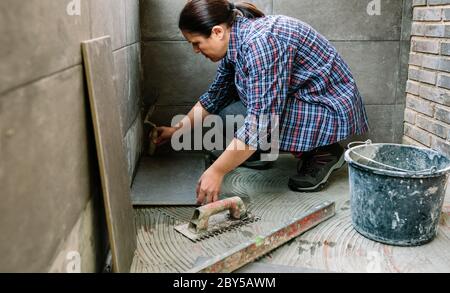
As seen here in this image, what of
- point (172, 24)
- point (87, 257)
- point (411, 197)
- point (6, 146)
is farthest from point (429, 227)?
point (172, 24)

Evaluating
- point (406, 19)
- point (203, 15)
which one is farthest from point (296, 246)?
point (406, 19)

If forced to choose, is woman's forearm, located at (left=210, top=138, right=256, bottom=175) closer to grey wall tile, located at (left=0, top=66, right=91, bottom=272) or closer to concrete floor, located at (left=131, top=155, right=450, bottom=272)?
concrete floor, located at (left=131, top=155, right=450, bottom=272)

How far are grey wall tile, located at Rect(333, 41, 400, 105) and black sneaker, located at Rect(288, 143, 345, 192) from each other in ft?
2.58

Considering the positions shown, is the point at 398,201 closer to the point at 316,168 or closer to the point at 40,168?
the point at 316,168

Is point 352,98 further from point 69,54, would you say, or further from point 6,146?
point 6,146

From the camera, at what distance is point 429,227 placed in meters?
1.79

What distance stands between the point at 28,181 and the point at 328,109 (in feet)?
5.86

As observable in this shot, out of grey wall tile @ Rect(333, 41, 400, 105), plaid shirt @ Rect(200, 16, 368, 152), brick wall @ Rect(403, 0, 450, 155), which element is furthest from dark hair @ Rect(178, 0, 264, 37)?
brick wall @ Rect(403, 0, 450, 155)

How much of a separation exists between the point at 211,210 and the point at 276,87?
25.6 inches

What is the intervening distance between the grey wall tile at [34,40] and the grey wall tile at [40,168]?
0.03 metres

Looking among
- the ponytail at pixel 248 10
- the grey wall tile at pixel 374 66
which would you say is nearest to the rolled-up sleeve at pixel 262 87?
the ponytail at pixel 248 10

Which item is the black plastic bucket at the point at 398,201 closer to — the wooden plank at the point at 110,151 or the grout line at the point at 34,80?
the wooden plank at the point at 110,151

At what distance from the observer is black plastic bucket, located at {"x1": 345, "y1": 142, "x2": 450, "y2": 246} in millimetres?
1693

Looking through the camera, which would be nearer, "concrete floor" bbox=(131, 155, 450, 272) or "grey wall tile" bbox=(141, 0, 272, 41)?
"concrete floor" bbox=(131, 155, 450, 272)
